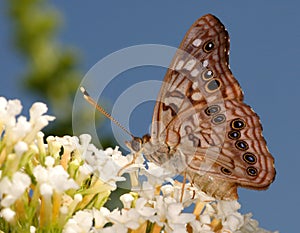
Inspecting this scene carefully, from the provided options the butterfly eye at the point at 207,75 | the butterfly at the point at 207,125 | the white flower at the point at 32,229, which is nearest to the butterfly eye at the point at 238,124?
the butterfly at the point at 207,125

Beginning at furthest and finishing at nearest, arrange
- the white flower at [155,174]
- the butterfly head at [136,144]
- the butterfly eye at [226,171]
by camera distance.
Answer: the butterfly eye at [226,171], the butterfly head at [136,144], the white flower at [155,174]

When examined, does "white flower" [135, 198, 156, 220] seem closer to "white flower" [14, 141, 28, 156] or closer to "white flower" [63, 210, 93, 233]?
"white flower" [63, 210, 93, 233]

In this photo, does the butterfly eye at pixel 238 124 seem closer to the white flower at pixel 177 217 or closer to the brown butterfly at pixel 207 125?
the brown butterfly at pixel 207 125

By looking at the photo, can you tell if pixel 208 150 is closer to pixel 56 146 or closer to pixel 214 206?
pixel 214 206

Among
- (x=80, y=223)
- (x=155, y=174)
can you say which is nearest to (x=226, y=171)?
(x=155, y=174)

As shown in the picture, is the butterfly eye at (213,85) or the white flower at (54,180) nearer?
the white flower at (54,180)

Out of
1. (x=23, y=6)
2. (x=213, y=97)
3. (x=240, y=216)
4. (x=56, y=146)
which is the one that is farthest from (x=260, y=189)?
(x=23, y=6)

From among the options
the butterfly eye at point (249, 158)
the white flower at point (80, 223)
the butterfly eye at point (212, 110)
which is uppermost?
the butterfly eye at point (212, 110)
